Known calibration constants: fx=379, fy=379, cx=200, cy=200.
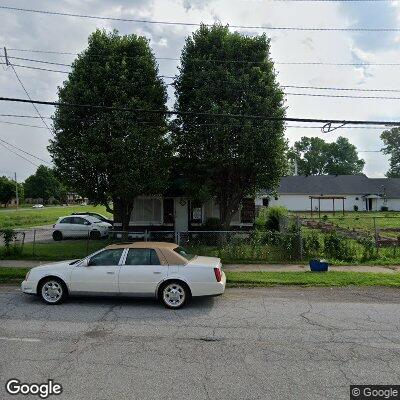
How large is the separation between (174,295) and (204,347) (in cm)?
235

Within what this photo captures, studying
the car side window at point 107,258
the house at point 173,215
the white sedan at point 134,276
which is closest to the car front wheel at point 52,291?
the white sedan at point 134,276

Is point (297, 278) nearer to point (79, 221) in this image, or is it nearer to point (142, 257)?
point (142, 257)

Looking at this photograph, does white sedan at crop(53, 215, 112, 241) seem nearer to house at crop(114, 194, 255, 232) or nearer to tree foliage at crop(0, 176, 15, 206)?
house at crop(114, 194, 255, 232)

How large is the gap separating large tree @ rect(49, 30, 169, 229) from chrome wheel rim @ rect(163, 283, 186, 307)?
28.2ft

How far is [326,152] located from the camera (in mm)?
95812

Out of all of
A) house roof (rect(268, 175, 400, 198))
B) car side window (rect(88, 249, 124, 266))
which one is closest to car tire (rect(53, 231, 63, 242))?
car side window (rect(88, 249, 124, 266))

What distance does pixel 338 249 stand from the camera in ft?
46.2

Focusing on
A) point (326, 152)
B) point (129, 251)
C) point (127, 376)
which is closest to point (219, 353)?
point (127, 376)

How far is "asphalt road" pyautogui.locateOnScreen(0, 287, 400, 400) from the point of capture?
15.0 ft

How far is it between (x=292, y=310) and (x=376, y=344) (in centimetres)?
222

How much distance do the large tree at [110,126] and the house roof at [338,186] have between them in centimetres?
4422

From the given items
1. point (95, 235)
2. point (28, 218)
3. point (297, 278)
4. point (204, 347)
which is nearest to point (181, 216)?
point (95, 235)

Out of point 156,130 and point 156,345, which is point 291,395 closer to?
point 156,345

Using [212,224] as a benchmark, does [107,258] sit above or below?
below
